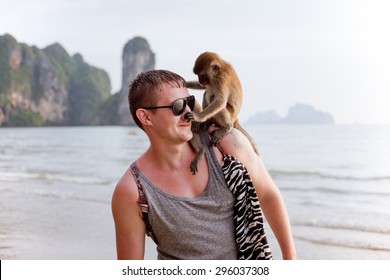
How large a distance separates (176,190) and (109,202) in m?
5.91

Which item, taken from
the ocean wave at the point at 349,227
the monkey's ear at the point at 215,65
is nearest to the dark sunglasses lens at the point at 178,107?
the monkey's ear at the point at 215,65

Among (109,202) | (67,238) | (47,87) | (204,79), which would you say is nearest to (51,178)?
(109,202)

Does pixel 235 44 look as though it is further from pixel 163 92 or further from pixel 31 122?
pixel 31 122

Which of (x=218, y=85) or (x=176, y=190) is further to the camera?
(x=218, y=85)

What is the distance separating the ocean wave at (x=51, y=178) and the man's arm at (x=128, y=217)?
27.0 feet

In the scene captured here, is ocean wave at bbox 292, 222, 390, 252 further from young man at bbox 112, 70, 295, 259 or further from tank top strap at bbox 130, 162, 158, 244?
tank top strap at bbox 130, 162, 158, 244

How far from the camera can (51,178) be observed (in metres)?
10.8

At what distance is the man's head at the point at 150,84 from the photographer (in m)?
1.65

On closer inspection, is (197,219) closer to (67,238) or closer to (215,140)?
(215,140)

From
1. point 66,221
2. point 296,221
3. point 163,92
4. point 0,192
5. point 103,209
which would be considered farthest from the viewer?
point 0,192

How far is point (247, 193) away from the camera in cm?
168

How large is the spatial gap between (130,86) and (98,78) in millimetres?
52892
